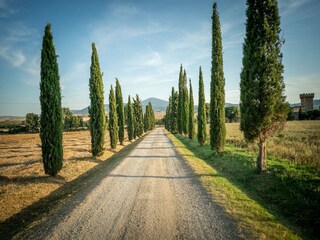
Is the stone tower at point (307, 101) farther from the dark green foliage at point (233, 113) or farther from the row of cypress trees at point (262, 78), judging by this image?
the row of cypress trees at point (262, 78)

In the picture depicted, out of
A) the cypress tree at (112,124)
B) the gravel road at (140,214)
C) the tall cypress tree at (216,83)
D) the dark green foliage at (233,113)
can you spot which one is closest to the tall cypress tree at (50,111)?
the gravel road at (140,214)

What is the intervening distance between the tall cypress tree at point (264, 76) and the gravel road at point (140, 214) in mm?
4344

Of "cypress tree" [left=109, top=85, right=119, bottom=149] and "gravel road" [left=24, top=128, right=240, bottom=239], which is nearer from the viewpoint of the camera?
"gravel road" [left=24, top=128, right=240, bottom=239]

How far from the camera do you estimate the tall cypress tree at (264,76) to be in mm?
9227

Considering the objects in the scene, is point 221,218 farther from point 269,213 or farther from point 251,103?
point 251,103

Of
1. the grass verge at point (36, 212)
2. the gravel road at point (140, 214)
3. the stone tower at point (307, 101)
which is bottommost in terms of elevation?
the grass verge at point (36, 212)

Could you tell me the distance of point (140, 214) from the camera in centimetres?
583

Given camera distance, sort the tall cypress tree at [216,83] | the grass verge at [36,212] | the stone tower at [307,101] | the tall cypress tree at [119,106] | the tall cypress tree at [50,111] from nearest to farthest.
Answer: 1. the grass verge at [36,212]
2. the tall cypress tree at [50,111]
3. the tall cypress tree at [216,83]
4. the tall cypress tree at [119,106]
5. the stone tower at [307,101]

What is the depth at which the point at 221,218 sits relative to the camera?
5.43 meters

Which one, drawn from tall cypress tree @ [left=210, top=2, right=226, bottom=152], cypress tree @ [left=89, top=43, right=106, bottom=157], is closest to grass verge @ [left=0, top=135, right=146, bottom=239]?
cypress tree @ [left=89, top=43, right=106, bottom=157]

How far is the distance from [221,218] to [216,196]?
168 centimetres

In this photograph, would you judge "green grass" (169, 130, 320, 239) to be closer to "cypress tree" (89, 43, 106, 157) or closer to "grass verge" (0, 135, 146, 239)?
"grass verge" (0, 135, 146, 239)

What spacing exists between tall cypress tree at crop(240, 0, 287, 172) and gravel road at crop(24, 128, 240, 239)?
4.34 metres

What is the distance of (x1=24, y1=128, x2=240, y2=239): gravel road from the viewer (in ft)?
15.8
